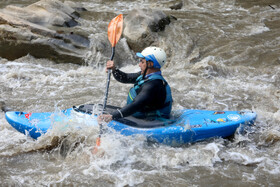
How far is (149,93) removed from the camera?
362cm

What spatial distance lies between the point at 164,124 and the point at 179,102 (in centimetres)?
168

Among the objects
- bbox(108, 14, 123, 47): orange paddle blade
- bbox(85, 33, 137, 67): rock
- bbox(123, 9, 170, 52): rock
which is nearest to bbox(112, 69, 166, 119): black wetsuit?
bbox(108, 14, 123, 47): orange paddle blade

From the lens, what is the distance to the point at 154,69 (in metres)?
3.81

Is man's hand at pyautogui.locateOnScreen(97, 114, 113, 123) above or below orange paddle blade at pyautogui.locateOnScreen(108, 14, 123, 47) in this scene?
below

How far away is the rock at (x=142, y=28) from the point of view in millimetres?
7758

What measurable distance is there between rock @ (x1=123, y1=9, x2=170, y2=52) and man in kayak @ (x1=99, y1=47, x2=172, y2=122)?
3.85 m

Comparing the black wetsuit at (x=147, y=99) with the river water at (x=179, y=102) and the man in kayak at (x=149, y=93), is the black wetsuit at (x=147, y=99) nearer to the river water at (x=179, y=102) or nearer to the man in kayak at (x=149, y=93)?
the man in kayak at (x=149, y=93)

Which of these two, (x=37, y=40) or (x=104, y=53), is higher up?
(x=37, y=40)

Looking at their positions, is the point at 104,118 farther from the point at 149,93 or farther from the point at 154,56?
the point at 154,56

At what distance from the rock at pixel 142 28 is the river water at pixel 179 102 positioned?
1.21 feet

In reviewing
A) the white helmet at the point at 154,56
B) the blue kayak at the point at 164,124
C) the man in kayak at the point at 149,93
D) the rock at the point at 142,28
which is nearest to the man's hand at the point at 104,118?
the man in kayak at the point at 149,93

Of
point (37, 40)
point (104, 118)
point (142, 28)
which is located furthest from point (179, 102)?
point (37, 40)

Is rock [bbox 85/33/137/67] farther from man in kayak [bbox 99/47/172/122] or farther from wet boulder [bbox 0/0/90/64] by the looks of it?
man in kayak [bbox 99/47/172/122]

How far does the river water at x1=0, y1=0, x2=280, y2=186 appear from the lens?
132 inches
